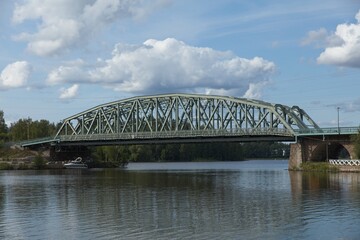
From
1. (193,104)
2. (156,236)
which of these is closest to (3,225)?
(156,236)

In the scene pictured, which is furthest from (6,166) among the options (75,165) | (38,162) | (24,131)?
(24,131)

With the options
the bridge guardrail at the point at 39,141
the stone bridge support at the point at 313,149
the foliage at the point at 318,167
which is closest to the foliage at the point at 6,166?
the bridge guardrail at the point at 39,141

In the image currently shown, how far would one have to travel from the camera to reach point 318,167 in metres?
99.9

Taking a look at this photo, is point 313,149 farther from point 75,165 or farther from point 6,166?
point 6,166

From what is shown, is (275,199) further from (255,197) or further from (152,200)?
(152,200)

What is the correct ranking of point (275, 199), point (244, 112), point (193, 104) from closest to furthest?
1. point (275, 199)
2. point (244, 112)
3. point (193, 104)

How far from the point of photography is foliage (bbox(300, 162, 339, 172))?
96.3 m

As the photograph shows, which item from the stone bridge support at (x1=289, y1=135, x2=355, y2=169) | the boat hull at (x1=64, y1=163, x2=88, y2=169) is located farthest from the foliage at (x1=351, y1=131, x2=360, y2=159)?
the boat hull at (x1=64, y1=163, x2=88, y2=169)

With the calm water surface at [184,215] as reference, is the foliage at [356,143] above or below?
above

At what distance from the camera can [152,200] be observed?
47438mm

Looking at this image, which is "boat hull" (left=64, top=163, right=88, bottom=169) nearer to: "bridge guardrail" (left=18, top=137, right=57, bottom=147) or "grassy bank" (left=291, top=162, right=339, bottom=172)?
"bridge guardrail" (left=18, top=137, right=57, bottom=147)

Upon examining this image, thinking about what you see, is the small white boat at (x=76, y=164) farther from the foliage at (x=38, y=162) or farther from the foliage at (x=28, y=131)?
the foliage at (x=28, y=131)

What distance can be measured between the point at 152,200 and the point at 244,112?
87.0 meters

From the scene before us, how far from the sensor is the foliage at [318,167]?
9631 centimetres
